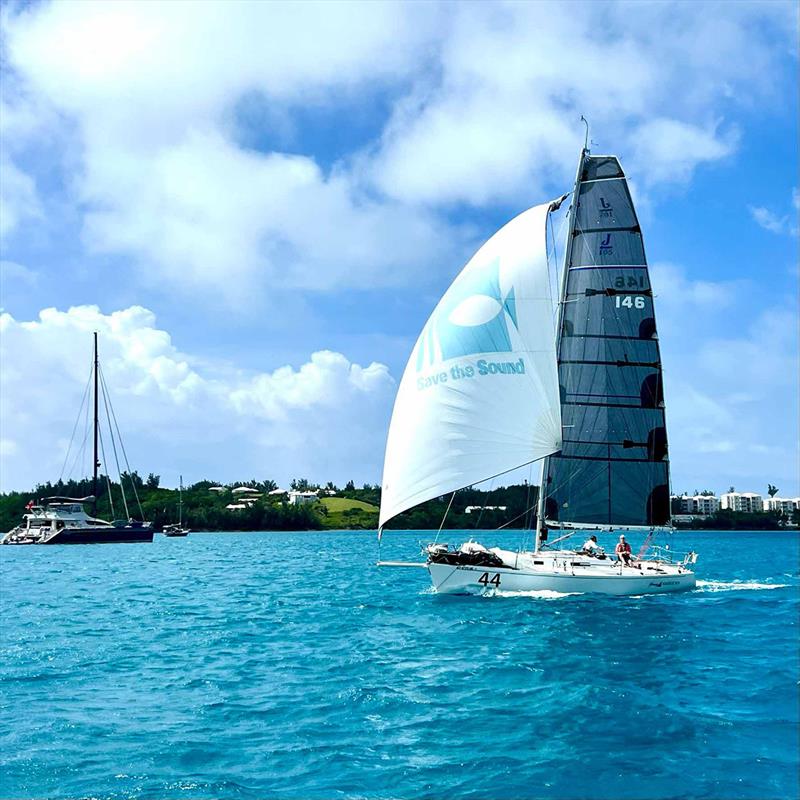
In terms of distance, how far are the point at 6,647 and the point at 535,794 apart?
649 inches

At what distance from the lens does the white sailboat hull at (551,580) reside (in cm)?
2780

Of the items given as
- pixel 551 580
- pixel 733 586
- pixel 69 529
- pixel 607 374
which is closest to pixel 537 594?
pixel 551 580

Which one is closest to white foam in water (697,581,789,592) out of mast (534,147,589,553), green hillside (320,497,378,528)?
mast (534,147,589,553)

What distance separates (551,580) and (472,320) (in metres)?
9.55

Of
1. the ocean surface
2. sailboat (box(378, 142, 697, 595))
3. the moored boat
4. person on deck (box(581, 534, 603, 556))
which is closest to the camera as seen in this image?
the ocean surface

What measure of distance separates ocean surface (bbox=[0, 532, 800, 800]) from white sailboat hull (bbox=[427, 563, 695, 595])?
1.62 ft

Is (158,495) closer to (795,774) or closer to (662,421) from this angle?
(662,421)

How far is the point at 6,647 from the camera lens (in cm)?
2088

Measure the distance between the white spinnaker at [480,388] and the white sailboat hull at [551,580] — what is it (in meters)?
3.58

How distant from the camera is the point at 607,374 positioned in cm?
3266

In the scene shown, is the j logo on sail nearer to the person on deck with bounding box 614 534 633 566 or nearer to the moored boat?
the person on deck with bounding box 614 534 633 566

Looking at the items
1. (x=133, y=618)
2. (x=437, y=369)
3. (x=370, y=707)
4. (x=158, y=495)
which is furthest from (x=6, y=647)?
(x=158, y=495)

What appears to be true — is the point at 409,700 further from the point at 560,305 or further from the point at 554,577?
the point at 560,305

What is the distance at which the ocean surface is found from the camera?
10367 mm
